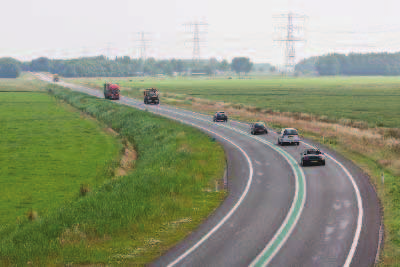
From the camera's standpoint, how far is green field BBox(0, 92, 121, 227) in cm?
3531

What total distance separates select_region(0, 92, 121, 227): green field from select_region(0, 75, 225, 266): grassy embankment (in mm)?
75

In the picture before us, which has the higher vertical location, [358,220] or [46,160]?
[358,220]

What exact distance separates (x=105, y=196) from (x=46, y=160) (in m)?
20.4

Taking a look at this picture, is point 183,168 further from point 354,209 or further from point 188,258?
point 188,258

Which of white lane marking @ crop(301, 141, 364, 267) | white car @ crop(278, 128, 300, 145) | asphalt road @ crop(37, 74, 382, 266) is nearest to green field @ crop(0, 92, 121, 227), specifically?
asphalt road @ crop(37, 74, 382, 266)

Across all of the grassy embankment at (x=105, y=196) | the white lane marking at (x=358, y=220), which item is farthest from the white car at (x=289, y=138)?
the white lane marking at (x=358, y=220)

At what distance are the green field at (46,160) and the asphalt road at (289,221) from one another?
11.4 meters

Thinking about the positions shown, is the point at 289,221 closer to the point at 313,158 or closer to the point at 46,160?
the point at 313,158

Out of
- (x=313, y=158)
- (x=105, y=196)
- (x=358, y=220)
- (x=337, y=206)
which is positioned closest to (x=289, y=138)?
(x=313, y=158)

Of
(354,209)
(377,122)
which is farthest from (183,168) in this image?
(377,122)

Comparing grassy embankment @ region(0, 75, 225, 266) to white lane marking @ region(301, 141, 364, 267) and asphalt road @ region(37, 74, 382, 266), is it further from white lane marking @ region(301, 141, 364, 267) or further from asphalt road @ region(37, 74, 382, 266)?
white lane marking @ region(301, 141, 364, 267)

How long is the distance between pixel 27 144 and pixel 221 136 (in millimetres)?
20651

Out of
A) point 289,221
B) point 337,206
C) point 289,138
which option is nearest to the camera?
point 289,221

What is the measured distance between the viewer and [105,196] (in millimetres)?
31328
